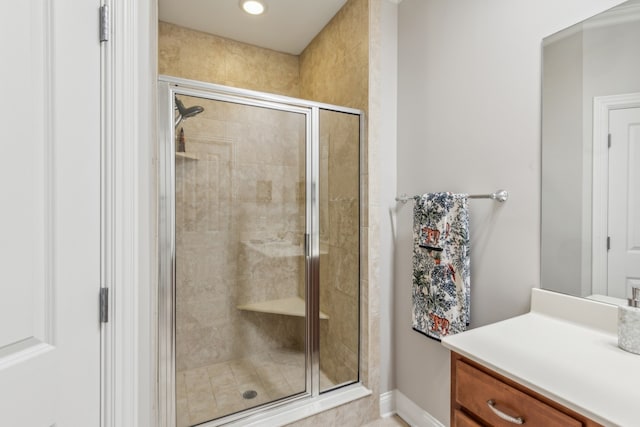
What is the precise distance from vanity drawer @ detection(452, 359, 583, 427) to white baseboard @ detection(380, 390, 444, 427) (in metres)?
0.83

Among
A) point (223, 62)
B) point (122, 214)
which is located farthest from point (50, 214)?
point (223, 62)

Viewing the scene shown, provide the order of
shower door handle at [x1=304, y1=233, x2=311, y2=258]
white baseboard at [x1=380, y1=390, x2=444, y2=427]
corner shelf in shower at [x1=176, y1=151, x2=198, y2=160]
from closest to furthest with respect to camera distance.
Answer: corner shelf in shower at [x1=176, y1=151, x2=198, y2=160], white baseboard at [x1=380, y1=390, x2=444, y2=427], shower door handle at [x1=304, y1=233, x2=311, y2=258]

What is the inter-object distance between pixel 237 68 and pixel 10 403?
233 centimetres

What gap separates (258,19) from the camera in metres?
2.03

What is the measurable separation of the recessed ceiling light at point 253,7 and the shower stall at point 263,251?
2.62 feet

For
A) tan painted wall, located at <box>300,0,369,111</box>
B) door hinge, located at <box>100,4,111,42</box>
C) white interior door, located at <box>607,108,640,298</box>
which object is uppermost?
tan painted wall, located at <box>300,0,369,111</box>

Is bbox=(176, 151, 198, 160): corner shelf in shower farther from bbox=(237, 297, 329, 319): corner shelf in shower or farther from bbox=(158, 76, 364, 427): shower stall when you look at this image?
bbox=(237, 297, 329, 319): corner shelf in shower

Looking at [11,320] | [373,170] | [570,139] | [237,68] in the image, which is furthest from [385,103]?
[11,320]

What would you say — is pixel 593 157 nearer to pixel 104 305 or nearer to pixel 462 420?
pixel 462 420


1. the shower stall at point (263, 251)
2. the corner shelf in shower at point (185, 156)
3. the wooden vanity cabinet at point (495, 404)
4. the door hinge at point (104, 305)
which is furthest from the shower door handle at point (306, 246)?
the door hinge at point (104, 305)

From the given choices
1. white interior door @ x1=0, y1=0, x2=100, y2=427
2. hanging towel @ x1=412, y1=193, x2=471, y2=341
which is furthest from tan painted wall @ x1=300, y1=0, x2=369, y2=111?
white interior door @ x1=0, y1=0, x2=100, y2=427

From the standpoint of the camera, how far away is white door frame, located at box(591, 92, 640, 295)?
0.94m

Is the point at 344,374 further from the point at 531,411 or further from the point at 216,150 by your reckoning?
the point at 216,150

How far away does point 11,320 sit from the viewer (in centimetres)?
56
